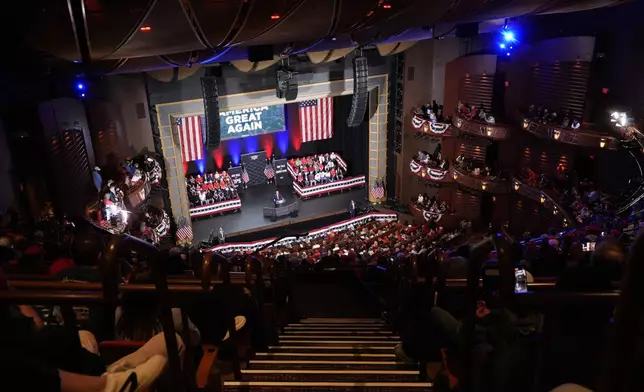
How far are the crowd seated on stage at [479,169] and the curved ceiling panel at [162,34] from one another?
1140cm

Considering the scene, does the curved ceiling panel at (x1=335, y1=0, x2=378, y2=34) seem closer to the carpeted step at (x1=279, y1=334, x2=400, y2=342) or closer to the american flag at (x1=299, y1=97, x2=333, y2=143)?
the carpeted step at (x1=279, y1=334, x2=400, y2=342)

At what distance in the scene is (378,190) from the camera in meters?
18.8

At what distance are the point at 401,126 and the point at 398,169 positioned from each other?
5.34ft

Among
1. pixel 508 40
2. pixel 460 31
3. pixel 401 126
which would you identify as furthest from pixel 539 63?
pixel 401 126

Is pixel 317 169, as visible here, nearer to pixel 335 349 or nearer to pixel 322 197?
pixel 322 197

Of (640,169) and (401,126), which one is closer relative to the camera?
(640,169)

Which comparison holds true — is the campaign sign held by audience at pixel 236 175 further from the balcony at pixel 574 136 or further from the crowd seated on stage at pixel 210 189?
the balcony at pixel 574 136

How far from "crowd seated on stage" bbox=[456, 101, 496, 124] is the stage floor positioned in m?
5.23

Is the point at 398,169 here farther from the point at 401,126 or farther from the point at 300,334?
the point at 300,334

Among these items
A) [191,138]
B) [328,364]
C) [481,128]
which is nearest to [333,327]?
[328,364]

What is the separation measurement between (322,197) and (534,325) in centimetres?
1698

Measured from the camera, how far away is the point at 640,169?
11.5 meters

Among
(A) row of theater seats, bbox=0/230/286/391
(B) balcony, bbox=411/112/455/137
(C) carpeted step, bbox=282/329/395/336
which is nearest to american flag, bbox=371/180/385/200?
(B) balcony, bbox=411/112/455/137

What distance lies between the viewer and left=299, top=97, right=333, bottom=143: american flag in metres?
19.5
